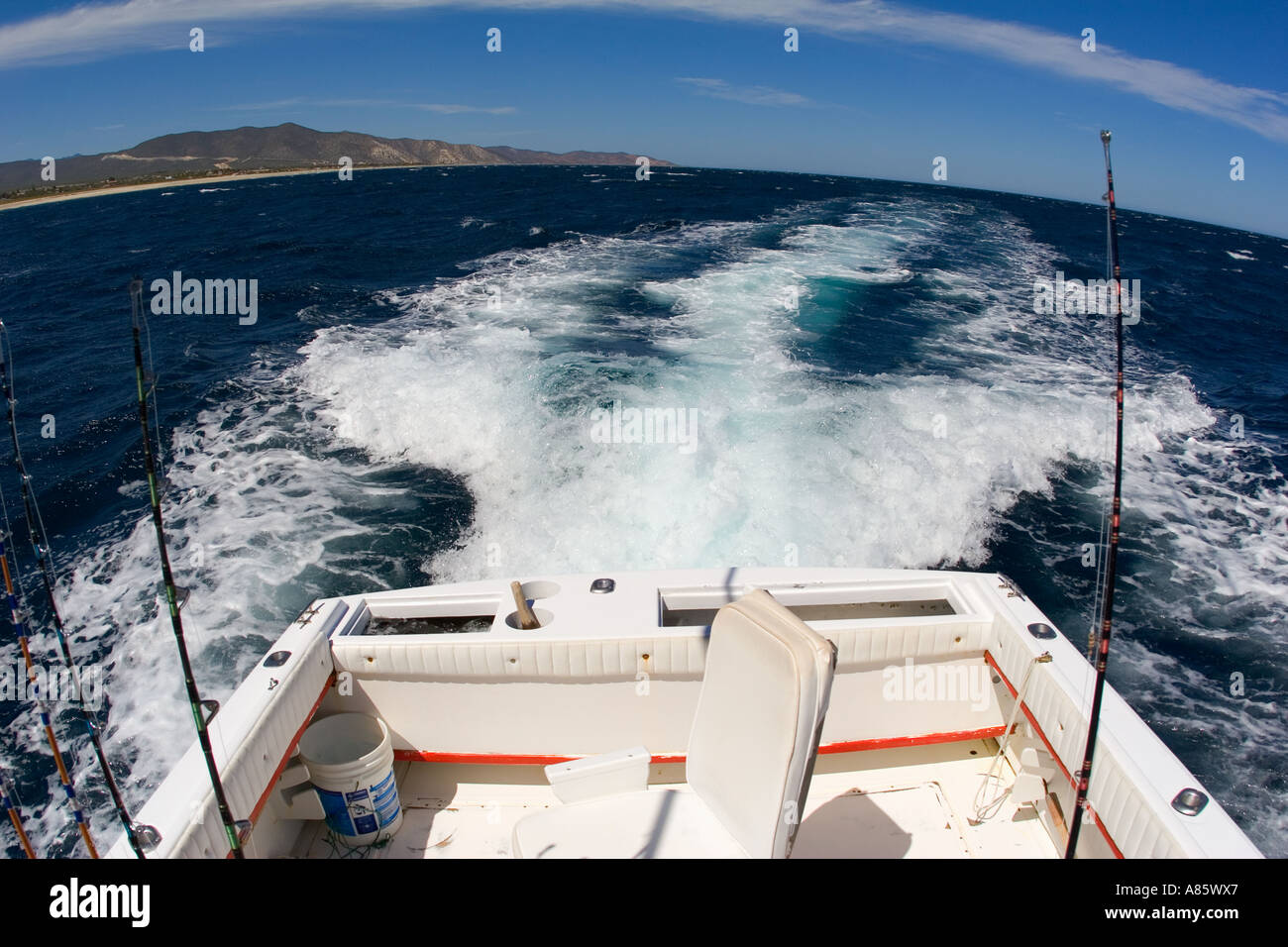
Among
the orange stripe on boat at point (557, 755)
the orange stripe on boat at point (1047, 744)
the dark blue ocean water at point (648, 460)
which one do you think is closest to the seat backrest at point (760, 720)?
the orange stripe on boat at point (557, 755)

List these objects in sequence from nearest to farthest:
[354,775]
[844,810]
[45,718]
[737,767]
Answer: [737,767] → [45,718] → [354,775] → [844,810]

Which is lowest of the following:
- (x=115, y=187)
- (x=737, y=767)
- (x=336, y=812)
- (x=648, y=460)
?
(x=336, y=812)

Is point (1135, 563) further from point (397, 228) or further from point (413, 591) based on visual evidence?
point (397, 228)

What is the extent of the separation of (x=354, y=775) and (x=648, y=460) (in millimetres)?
6022

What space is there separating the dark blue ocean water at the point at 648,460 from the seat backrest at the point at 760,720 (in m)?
4.81

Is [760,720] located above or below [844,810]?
above

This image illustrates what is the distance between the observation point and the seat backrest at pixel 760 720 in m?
2.24
